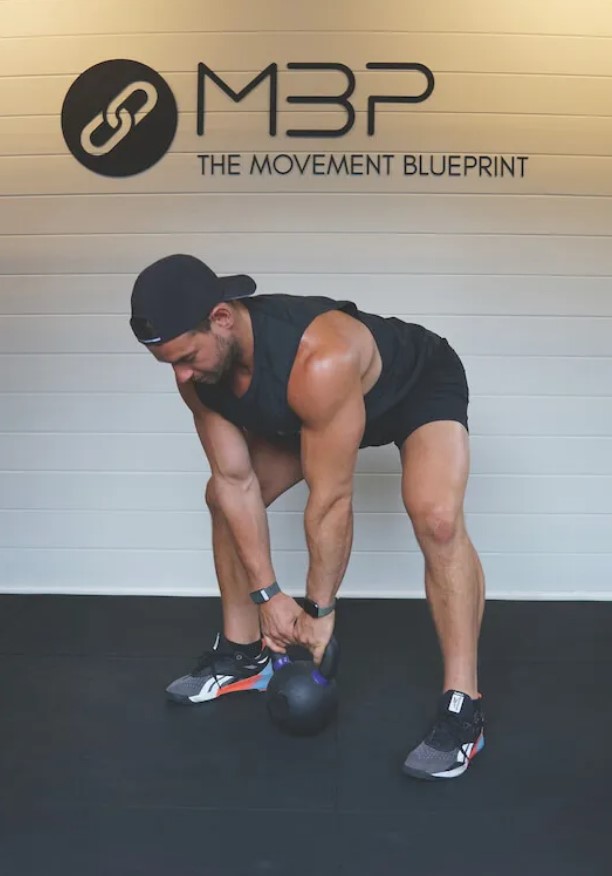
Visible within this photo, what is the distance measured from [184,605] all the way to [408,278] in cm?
152

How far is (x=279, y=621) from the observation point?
2459 millimetres

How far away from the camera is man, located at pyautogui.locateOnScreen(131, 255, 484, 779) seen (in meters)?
2.22

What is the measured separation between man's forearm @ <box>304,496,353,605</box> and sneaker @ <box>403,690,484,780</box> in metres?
0.45

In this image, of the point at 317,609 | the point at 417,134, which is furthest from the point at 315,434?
the point at 417,134

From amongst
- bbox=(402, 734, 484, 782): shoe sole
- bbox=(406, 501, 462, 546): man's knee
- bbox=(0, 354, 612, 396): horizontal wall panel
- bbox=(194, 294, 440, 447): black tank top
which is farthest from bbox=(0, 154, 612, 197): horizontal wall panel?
bbox=(402, 734, 484, 782): shoe sole

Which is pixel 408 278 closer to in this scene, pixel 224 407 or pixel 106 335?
pixel 106 335

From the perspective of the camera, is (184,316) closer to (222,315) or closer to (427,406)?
(222,315)

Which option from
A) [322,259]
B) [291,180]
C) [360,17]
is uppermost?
[360,17]

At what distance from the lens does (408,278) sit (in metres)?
3.94

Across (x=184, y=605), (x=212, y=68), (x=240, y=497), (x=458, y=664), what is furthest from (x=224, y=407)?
(x=212, y=68)

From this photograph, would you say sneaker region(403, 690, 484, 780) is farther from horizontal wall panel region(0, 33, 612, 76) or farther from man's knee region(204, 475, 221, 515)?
horizontal wall panel region(0, 33, 612, 76)

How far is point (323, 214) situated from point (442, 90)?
64 centimetres

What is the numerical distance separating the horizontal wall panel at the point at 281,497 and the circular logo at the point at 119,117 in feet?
3.96

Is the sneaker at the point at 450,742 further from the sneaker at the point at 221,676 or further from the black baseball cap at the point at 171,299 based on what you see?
the black baseball cap at the point at 171,299
